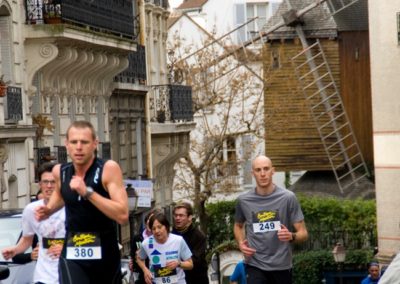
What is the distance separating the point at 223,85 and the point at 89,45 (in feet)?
95.1

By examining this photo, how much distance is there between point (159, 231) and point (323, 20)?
1861 inches

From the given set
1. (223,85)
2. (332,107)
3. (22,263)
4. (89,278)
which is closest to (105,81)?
(332,107)

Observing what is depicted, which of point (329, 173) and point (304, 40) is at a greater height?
point (304, 40)

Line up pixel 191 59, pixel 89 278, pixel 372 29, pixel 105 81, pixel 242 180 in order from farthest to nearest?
pixel 242 180 < pixel 191 59 < pixel 105 81 < pixel 372 29 < pixel 89 278

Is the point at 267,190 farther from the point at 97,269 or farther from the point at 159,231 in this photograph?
the point at 97,269

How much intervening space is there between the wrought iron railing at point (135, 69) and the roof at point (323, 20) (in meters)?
13.9

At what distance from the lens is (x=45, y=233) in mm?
14781

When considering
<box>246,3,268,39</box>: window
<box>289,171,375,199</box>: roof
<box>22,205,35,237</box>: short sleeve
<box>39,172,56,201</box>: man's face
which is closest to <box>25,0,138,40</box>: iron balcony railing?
<box>289,171,375,199</box>: roof

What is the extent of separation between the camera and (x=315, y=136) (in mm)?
66812

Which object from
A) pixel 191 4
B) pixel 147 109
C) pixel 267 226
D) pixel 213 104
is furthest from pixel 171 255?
pixel 191 4

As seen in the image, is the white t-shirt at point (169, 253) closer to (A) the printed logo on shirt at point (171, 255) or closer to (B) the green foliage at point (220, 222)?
(A) the printed logo on shirt at point (171, 255)

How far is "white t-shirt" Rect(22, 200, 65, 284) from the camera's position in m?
14.7

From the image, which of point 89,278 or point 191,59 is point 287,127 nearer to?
point 191,59

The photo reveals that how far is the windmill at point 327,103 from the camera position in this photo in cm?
6366
